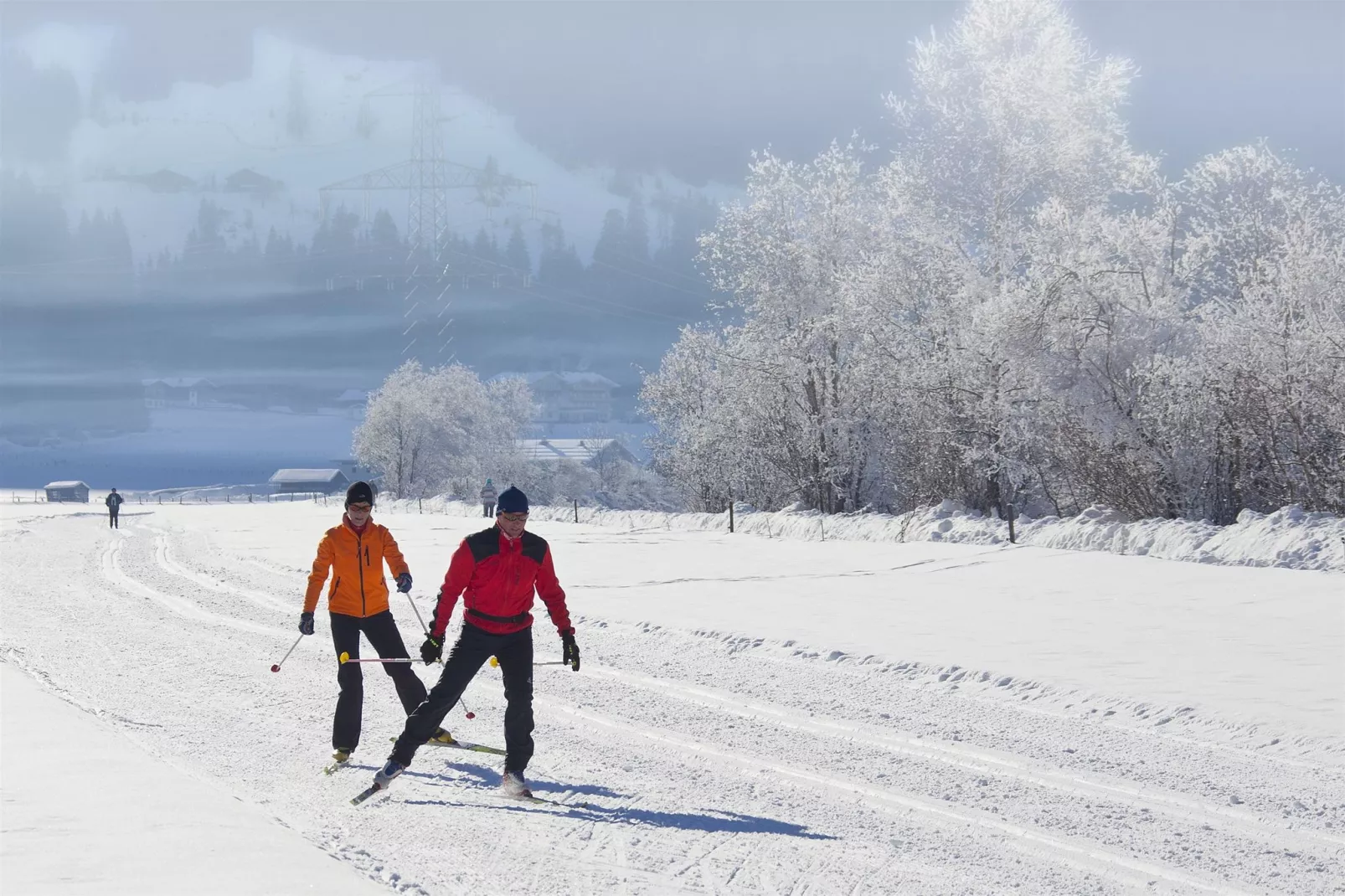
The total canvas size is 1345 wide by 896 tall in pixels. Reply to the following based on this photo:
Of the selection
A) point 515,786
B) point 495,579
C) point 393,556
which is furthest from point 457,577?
point 393,556

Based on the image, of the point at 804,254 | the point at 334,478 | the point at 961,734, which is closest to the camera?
the point at 961,734

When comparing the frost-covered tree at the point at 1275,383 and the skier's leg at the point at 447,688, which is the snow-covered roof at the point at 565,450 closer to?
the frost-covered tree at the point at 1275,383

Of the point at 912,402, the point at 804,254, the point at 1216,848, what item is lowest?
the point at 1216,848

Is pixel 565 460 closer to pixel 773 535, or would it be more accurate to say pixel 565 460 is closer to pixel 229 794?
pixel 773 535

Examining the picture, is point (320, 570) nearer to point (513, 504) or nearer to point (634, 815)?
point (513, 504)

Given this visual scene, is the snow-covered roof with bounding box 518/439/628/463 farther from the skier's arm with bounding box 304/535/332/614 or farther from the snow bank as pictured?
the skier's arm with bounding box 304/535/332/614

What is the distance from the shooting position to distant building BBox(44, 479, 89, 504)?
4611 inches

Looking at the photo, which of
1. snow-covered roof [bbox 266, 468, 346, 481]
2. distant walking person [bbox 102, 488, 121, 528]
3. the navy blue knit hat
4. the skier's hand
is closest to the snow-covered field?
the skier's hand

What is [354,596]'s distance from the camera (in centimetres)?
836

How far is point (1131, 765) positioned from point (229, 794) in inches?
216

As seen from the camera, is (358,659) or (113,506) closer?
(358,659)

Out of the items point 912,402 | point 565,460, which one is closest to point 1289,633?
point 912,402

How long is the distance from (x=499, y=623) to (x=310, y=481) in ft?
465

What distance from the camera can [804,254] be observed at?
33562 mm
